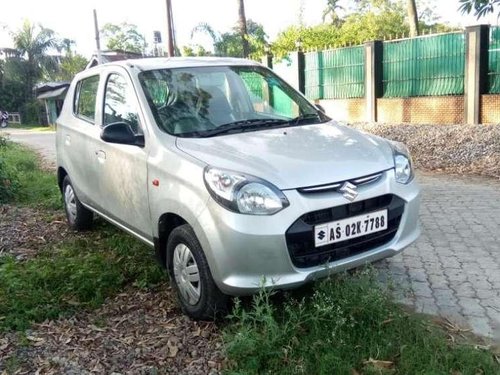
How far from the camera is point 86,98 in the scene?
17.4ft

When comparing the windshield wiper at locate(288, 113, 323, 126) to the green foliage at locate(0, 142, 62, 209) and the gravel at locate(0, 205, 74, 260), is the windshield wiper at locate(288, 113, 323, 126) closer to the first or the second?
the gravel at locate(0, 205, 74, 260)

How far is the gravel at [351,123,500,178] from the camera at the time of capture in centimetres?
862

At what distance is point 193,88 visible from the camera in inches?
167

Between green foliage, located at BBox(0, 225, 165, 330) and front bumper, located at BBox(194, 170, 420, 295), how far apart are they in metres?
1.28

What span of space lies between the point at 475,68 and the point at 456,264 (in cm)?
907

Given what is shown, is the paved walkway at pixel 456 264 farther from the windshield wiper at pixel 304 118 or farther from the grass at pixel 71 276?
the grass at pixel 71 276

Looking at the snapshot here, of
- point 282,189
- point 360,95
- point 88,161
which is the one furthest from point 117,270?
point 360,95

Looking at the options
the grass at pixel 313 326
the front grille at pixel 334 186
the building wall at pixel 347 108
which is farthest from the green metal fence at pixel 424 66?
the grass at pixel 313 326

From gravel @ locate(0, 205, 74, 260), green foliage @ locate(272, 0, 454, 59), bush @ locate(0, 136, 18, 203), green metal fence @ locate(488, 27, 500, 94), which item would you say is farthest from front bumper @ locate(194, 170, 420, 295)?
green foliage @ locate(272, 0, 454, 59)

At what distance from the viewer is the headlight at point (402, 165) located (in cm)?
364

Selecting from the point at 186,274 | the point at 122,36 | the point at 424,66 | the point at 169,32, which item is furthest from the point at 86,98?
the point at 122,36

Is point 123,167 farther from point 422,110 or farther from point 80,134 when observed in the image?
point 422,110

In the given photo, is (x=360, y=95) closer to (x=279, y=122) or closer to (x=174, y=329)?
(x=279, y=122)

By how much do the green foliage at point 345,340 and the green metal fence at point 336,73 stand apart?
43.0 feet
